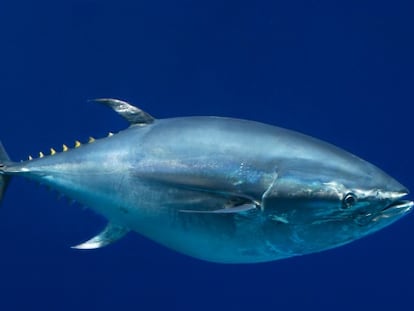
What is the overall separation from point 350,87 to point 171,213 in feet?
14.3

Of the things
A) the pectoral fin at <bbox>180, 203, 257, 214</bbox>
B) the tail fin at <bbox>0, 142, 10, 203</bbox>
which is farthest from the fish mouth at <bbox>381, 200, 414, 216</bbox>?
the tail fin at <bbox>0, 142, 10, 203</bbox>

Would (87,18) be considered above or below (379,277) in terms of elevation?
above

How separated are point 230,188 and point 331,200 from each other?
14.7 inches

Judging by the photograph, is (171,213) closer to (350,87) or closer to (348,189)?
(348,189)

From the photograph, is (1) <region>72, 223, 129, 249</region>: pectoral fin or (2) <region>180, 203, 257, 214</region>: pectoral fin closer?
(2) <region>180, 203, 257, 214</region>: pectoral fin

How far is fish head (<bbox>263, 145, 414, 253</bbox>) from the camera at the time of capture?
6.06 feet

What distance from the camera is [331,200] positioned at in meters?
1.87

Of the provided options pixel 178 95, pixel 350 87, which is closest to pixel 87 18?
pixel 178 95

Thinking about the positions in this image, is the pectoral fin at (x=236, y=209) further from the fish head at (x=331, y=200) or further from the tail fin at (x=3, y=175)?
the tail fin at (x=3, y=175)

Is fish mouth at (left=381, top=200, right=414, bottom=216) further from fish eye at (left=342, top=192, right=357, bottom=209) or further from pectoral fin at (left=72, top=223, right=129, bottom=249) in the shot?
pectoral fin at (left=72, top=223, right=129, bottom=249)

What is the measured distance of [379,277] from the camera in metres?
6.59

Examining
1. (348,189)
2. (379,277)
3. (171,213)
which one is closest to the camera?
(348,189)

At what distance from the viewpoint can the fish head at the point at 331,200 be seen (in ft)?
6.06

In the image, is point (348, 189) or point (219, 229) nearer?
point (348, 189)
